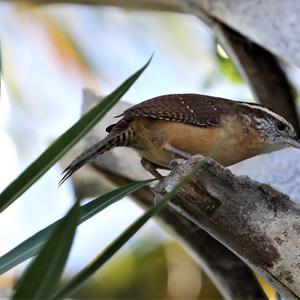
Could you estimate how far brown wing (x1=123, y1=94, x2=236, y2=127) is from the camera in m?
2.26

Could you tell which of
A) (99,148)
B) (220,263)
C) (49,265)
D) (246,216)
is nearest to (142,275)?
(220,263)

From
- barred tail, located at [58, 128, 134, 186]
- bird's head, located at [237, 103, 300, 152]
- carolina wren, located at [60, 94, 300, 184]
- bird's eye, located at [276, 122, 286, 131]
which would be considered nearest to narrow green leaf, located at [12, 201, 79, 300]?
barred tail, located at [58, 128, 134, 186]

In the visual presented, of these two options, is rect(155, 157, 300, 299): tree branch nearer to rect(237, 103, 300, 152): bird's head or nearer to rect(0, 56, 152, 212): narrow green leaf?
rect(0, 56, 152, 212): narrow green leaf

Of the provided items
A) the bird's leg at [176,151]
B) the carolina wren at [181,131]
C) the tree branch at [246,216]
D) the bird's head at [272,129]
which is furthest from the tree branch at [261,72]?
the tree branch at [246,216]

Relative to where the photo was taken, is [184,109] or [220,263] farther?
[220,263]

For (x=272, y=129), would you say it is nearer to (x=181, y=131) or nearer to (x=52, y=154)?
(x=181, y=131)

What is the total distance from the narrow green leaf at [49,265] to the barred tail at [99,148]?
0.77m

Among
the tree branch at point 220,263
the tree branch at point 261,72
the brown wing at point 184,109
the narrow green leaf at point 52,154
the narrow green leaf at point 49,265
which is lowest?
the narrow green leaf at point 49,265

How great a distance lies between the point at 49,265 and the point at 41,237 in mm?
485

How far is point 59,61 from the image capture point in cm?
457

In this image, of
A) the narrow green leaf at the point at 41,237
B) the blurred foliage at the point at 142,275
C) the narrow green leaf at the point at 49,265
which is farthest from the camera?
the blurred foliage at the point at 142,275

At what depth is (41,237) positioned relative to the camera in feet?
5.35

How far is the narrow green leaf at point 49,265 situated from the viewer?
113 centimetres

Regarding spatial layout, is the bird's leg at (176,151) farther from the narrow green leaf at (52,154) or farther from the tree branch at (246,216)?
the narrow green leaf at (52,154)
